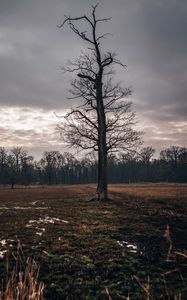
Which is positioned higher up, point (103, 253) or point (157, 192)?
point (157, 192)

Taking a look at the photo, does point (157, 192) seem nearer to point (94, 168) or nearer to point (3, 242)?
point (3, 242)

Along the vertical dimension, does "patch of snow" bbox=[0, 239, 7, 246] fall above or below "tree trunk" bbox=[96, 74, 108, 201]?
below

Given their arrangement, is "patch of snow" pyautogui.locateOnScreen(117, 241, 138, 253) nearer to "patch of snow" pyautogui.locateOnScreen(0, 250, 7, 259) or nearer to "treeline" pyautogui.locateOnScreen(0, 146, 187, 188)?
"patch of snow" pyautogui.locateOnScreen(0, 250, 7, 259)

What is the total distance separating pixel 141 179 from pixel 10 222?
132023mm

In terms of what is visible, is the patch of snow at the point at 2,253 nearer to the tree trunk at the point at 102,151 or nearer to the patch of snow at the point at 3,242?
the patch of snow at the point at 3,242

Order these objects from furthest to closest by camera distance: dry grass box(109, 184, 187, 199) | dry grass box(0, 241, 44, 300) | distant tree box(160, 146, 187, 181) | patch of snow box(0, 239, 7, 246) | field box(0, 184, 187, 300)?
distant tree box(160, 146, 187, 181), dry grass box(109, 184, 187, 199), patch of snow box(0, 239, 7, 246), field box(0, 184, 187, 300), dry grass box(0, 241, 44, 300)

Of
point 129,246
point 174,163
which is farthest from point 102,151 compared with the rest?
point 174,163

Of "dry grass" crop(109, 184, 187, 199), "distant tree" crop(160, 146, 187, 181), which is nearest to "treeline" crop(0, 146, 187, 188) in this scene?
"distant tree" crop(160, 146, 187, 181)

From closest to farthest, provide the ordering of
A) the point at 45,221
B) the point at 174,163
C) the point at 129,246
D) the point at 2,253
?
the point at 2,253 → the point at 129,246 → the point at 45,221 → the point at 174,163

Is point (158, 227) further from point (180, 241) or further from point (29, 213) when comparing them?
point (29, 213)

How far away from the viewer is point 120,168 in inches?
5891

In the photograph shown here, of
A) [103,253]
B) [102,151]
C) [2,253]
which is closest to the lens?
[2,253]

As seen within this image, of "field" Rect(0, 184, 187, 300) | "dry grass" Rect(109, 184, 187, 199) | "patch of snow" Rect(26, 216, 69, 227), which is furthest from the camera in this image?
"dry grass" Rect(109, 184, 187, 199)

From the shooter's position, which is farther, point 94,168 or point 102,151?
point 94,168
